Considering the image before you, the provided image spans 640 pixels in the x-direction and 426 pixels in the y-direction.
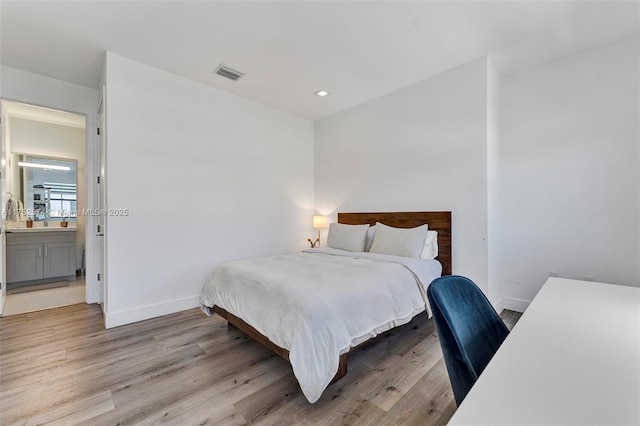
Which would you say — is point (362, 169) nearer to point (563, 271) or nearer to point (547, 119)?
point (547, 119)

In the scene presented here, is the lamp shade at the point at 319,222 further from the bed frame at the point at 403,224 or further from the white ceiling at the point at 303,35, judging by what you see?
the white ceiling at the point at 303,35

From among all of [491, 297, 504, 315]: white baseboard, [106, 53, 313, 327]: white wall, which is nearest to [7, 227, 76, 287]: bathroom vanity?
[106, 53, 313, 327]: white wall

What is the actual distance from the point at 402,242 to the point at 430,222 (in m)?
0.52

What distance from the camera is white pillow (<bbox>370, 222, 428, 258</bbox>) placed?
310 cm

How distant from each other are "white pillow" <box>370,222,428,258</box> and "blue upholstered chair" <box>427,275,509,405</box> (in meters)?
1.83

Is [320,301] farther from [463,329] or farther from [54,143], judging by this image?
[54,143]

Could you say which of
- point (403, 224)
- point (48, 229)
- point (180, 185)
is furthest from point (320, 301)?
point (48, 229)

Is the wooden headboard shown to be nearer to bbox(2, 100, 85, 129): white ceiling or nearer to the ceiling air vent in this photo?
the ceiling air vent

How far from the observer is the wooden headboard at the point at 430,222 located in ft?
10.8

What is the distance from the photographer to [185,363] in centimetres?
222

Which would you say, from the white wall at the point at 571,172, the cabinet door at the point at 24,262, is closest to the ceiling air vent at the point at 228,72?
the white wall at the point at 571,172

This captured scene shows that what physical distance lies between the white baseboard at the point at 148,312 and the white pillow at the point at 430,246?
2.82m

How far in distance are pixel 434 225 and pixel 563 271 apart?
1356mm

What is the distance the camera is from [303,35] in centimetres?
263
